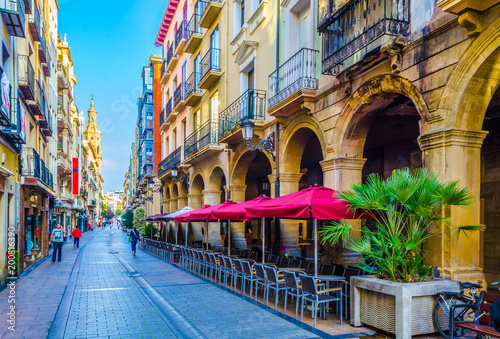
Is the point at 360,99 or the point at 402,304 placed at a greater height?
the point at 360,99

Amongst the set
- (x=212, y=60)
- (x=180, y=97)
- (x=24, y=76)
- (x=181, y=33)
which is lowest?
(x=24, y=76)

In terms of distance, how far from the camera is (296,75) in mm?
11844

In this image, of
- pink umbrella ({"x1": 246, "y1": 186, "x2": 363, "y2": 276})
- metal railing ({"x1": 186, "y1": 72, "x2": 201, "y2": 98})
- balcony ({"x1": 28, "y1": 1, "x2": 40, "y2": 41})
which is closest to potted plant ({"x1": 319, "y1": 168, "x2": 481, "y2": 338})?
pink umbrella ({"x1": 246, "y1": 186, "x2": 363, "y2": 276})

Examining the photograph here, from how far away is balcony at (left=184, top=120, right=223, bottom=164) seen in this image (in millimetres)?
18656

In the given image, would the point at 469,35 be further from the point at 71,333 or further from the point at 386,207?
the point at 71,333

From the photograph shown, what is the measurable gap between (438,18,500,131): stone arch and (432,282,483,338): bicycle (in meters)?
2.57

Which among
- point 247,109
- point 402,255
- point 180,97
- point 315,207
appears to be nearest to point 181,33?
point 180,97

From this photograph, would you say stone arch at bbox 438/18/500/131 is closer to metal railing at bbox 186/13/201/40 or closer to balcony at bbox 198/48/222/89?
balcony at bbox 198/48/222/89

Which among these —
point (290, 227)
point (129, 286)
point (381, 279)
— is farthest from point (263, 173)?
point (381, 279)

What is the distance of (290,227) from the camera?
13211mm

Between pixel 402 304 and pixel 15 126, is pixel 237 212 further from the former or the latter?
pixel 15 126

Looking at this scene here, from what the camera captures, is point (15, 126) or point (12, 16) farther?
point (15, 126)

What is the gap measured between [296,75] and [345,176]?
12.0 feet

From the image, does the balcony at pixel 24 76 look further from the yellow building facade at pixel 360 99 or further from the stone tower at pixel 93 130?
the stone tower at pixel 93 130
